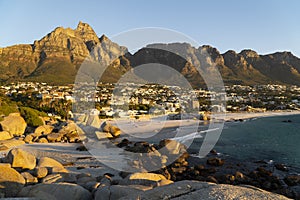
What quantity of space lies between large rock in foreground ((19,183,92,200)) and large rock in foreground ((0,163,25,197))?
0.90m

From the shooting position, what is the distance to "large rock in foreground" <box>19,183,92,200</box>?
8273mm

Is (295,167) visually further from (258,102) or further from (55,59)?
(55,59)

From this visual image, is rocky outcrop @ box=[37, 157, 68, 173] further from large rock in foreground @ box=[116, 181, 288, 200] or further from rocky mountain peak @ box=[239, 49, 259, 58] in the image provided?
rocky mountain peak @ box=[239, 49, 259, 58]

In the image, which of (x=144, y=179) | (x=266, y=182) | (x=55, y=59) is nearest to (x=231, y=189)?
(x=144, y=179)

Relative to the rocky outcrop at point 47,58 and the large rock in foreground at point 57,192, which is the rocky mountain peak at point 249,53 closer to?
the rocky outcrop at point 47,58

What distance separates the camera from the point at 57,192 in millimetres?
8438

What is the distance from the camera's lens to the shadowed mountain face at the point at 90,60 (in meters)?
99.7

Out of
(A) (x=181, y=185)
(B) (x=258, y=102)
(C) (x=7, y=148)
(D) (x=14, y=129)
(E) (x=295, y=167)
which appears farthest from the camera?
(B) (x=258, y=102)

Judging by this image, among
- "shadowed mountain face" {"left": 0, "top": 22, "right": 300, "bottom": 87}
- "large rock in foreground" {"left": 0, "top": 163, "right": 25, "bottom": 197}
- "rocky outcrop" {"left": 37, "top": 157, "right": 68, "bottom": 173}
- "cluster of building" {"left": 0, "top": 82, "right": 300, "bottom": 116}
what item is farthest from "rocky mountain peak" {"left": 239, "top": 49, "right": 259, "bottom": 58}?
"large rock in foreground" {"left": 0, "top": 163, "right": 25, "bottom": 197}

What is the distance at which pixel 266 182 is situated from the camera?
15875 millimetres

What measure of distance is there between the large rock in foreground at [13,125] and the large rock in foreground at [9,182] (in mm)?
20802

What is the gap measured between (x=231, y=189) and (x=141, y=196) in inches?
76.7

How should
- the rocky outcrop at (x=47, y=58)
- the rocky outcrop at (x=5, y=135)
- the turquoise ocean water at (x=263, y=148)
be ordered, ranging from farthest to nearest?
the rocky outcrop at (x=47, y=58) → the rocky outcrop at (x=5, y=135) → the turquoise ocean water at (x=263, y=148)

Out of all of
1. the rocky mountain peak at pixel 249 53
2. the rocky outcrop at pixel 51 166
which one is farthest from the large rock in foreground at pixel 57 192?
the rocky mountain peak at pixel 249 53
